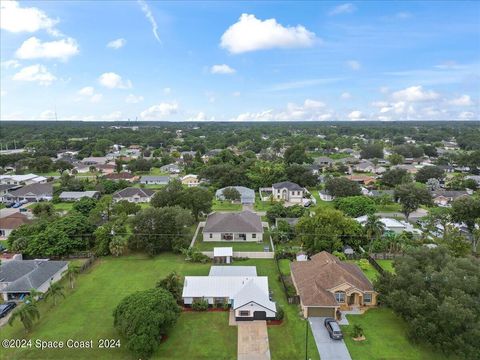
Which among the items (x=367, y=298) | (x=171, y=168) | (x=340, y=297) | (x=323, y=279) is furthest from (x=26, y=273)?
(x=171, y=168)

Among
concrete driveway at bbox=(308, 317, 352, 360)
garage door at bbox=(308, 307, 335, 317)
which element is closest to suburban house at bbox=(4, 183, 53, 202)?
garage door at bbox=(308, 307, 335, 317)

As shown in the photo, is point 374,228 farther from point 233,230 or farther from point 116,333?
point 116,333

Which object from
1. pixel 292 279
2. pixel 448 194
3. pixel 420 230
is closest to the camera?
pixel 292 279

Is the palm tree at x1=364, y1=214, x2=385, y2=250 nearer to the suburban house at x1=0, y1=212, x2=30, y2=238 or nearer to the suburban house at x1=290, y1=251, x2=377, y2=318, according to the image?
the suburban house at x1=290, y1=251, x2=377, y2=318

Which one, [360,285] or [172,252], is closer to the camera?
[360,285]

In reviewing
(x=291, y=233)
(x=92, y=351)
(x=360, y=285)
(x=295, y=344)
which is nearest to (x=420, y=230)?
(x=291, y=233)

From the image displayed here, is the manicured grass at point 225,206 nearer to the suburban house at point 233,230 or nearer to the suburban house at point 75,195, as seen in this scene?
the suburban house at point 233,230

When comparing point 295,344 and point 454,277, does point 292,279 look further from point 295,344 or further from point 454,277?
point 454,277
